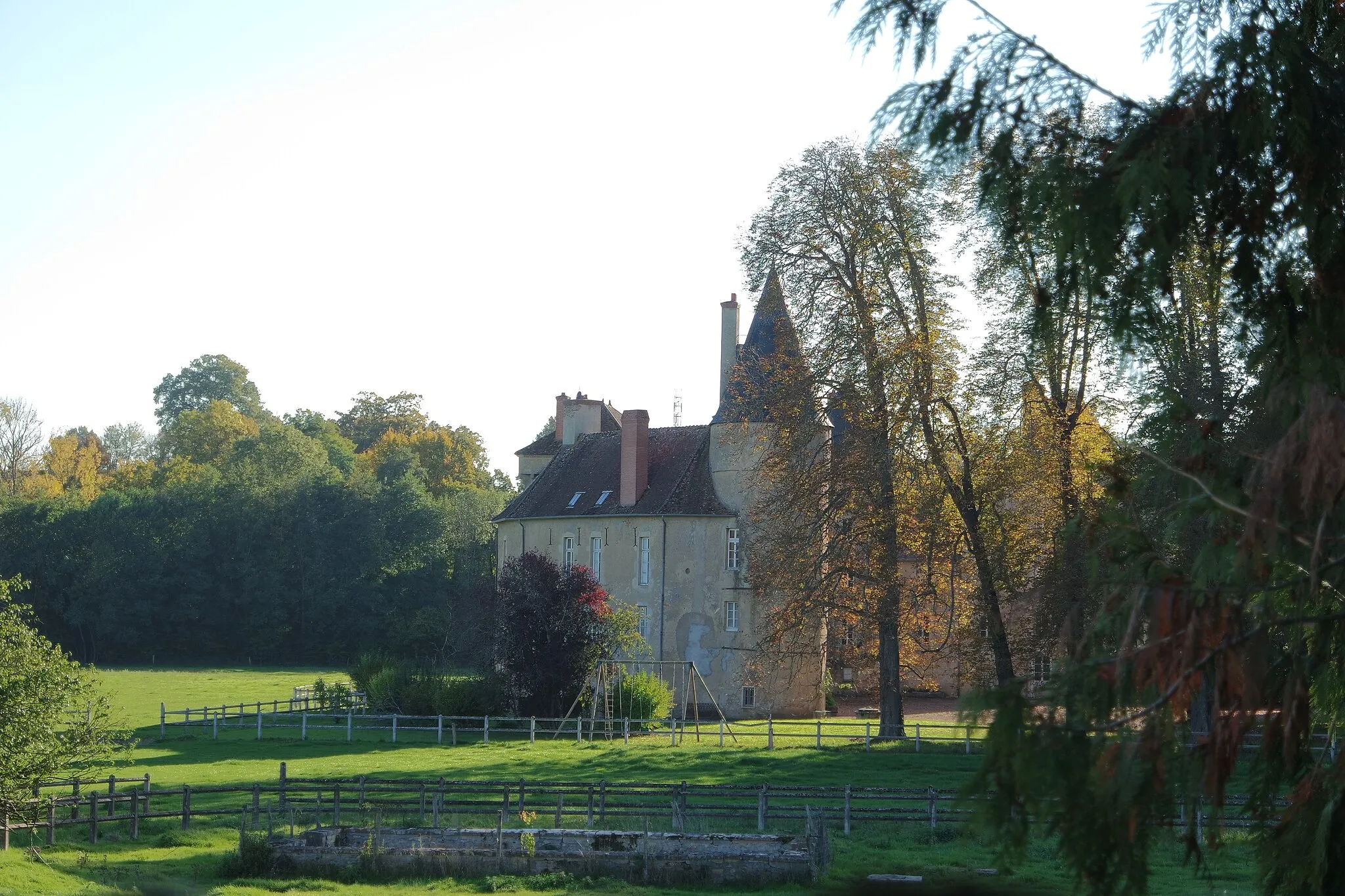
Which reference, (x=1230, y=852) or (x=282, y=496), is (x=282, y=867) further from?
(x=282, y=496)

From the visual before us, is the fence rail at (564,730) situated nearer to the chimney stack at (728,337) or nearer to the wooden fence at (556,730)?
the wooden fence at (556,730)

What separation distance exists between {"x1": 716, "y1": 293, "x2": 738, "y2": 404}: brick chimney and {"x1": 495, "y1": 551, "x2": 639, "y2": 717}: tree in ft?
34.5

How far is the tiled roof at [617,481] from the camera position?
46719 millimetres

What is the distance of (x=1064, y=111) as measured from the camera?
292 inches

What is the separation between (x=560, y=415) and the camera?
5872 centimetres

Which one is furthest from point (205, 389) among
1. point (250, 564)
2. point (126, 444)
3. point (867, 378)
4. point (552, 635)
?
point (867, 378)

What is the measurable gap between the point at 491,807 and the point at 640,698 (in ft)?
55.8

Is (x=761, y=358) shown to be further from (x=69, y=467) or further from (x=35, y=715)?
(x=69, y=467)

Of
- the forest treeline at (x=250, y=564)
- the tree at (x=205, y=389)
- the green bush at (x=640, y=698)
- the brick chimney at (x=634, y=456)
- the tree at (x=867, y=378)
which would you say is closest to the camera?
the tree at (x=867, y=378)

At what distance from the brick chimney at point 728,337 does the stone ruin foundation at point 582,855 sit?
28079 mm

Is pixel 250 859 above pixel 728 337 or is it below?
below

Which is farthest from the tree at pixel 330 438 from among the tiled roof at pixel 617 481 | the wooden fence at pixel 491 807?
the wooden fence at pixel 491 807

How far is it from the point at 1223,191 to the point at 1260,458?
6.18ft

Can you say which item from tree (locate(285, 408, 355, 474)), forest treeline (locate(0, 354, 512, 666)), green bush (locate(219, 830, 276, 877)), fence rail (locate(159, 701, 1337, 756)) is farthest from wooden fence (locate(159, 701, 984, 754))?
tree (locate(285, 408, 355, 474))
